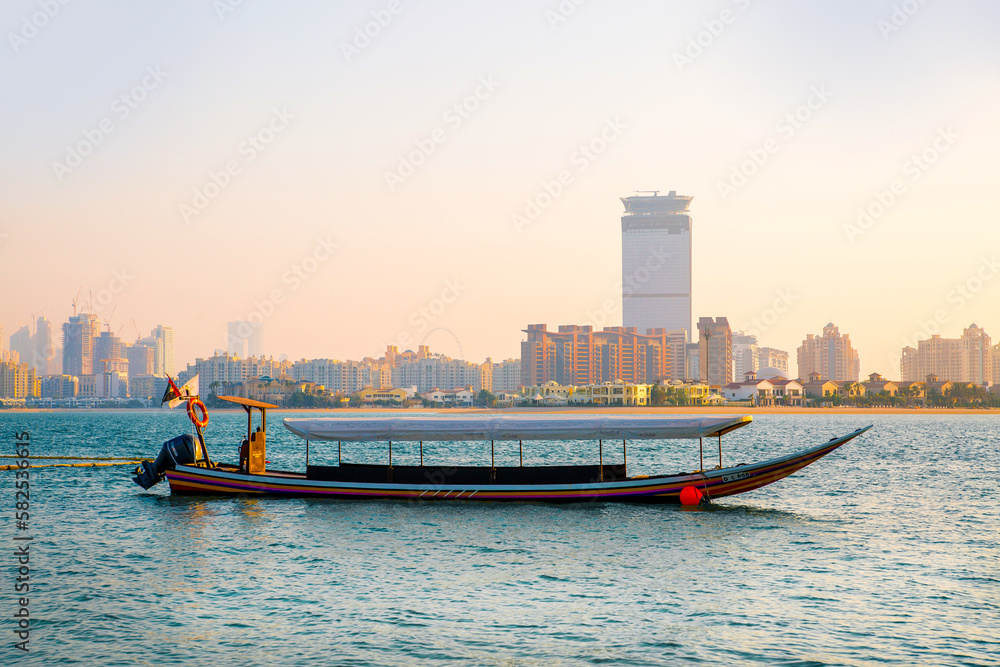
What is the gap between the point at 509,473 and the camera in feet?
106

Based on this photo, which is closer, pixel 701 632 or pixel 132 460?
pixel 701 632

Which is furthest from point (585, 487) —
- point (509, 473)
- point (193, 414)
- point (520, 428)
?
point (193, 414)

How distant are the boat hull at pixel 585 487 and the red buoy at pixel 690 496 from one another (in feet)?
0.47

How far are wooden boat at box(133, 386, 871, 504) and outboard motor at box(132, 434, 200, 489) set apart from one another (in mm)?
1356

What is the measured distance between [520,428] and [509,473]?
172 cm

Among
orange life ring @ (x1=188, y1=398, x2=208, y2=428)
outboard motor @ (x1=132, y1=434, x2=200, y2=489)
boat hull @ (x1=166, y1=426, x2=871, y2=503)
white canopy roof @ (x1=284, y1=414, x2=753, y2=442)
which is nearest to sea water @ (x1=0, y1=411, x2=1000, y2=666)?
boat hull @ (x1=166, y1=426, x2=871, y2=503)

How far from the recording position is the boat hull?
1231 inches

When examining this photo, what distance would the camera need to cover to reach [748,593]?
63.4 feet

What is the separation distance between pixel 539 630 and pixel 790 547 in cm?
1126

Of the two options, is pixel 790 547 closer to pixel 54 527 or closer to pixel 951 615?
pixel 951 615

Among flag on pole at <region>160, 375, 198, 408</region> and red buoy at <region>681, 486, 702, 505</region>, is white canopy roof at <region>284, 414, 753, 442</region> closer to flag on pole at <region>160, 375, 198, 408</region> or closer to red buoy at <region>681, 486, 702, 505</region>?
red buoy at <region>681, 486, 702, 505</region>

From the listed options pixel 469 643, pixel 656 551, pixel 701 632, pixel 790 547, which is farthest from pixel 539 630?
pixel 790 547

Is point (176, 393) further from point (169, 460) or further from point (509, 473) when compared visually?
point (509, 473)

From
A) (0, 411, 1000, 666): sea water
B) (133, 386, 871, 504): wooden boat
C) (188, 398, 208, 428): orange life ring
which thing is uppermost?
(188, 398, 208, 428): orange life ring
